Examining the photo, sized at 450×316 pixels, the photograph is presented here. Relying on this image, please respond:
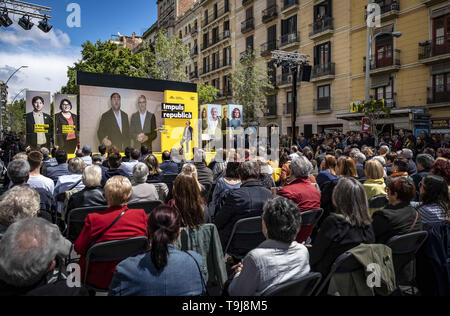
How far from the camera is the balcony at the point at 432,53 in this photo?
17.9 m

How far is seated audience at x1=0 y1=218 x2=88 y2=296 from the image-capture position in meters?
1.55

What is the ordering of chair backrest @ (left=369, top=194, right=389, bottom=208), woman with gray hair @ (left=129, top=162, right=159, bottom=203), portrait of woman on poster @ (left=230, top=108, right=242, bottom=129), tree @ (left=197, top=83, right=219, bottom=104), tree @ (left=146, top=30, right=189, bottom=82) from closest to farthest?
chair backrest @ (left=369, top=194, right=389, bottom=208), woman with gray hair @ (left=129, top=162, right=159, bottom=203), portrait of woman on poster @ (left=230, top=108, right=242, bottom=129), tree @ (left=146, top=30, right=189, bottom=82), tree @ (left=197, top=83, right=219, bottom=104)

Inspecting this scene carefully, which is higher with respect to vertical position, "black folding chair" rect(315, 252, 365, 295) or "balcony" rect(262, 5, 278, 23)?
"balcony" rect(262, 5, 278, 23)

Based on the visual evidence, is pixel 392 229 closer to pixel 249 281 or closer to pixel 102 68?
pixel 249 281

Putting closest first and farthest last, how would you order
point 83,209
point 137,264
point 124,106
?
point 137,264, point 83,209, point 124,106

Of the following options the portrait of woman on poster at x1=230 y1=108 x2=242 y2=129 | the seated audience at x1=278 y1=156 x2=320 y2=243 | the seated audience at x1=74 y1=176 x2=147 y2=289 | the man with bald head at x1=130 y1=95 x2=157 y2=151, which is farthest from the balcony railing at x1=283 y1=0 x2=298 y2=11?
the seated audience at x1=74 y1=176 x2=147 y2=289

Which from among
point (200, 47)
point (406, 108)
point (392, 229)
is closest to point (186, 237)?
point (392, 229)

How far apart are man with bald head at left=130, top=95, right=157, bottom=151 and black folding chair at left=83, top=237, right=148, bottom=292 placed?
12629 mm

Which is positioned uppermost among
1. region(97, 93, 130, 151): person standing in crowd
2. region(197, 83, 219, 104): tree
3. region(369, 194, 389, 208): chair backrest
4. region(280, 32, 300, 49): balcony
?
region(280, 32, 300, 49): balcony

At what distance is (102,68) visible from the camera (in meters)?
27.1

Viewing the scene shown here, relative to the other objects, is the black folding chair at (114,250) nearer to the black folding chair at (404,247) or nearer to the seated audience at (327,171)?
the black folding chair at (404,247)

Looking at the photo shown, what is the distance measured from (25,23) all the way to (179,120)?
7.61 m

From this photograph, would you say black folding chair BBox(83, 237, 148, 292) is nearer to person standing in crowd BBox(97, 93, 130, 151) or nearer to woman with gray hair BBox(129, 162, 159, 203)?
woman with gray hair BBox(129, 162, 159, 203)
